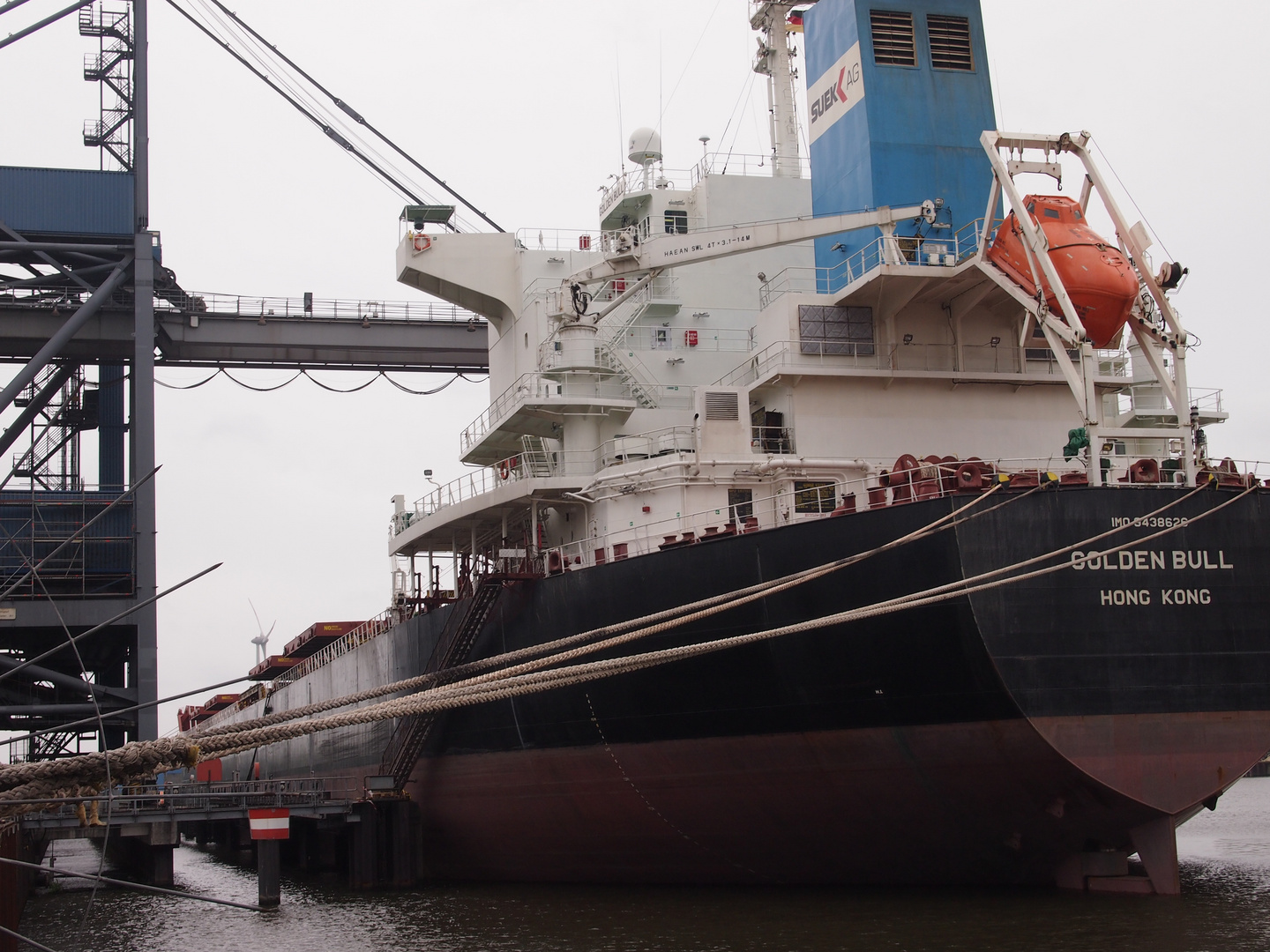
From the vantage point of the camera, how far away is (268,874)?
23.1 meters

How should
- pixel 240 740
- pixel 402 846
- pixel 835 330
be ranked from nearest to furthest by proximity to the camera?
pixel 240 740, pixel 835 330, pixel 402 846

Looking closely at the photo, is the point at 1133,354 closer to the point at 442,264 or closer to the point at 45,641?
the point at 442,264

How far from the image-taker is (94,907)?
25453 millimetres

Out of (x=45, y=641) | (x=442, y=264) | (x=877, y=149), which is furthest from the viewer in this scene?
(x=45, y=641)

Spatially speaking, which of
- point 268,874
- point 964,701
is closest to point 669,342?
point 964,701

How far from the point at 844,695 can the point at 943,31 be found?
1319 centimetres

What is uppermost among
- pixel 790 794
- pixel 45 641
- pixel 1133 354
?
pixel 1133 354

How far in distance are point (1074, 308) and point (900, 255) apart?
Answer: 3.90 metres

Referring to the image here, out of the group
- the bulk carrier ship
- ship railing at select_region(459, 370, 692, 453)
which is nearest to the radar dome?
the bulk carrier ship

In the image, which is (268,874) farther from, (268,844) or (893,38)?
(893,38)

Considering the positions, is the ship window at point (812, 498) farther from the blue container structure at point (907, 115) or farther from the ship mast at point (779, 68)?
the ship mast at point (779, 68)

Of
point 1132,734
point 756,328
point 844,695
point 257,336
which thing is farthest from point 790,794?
point 257,336

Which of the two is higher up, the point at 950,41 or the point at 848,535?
the point at 950,41

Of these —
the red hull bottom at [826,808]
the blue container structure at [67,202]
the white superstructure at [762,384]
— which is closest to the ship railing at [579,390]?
the white superstructure at [762,384]
